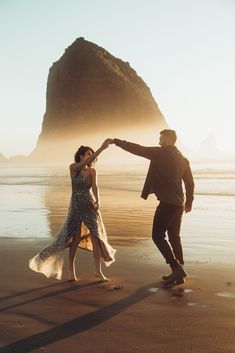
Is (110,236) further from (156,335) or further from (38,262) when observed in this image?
(156,335)

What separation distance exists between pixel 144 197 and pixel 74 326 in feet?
8.05

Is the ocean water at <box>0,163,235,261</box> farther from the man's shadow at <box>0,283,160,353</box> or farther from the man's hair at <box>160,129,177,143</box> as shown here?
the man's shadow at <box>0,283,160,353</box>

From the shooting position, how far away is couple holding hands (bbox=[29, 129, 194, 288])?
22.9 ft

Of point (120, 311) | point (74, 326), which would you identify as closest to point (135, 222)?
point (120, 311)

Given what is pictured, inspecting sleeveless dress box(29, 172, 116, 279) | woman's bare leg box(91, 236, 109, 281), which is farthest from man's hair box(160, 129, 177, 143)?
woman's bare leg box(91, 236, 109, 281)

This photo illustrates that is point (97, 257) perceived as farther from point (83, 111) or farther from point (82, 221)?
point (83, 111)

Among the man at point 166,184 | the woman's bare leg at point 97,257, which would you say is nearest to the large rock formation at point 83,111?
the woman's bare leg at point 97,257

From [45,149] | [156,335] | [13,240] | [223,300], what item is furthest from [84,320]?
[45,149]

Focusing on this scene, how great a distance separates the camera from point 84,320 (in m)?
5.27

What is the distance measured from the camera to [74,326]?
5070 millimetres

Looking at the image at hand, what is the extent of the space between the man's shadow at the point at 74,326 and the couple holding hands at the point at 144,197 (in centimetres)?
87

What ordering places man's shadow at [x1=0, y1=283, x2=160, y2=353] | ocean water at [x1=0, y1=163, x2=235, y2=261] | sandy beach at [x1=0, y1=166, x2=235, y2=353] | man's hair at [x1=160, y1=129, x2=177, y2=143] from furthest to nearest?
ocean water at [x1=0, y1=163, x2=235, y2=261] → man's hair at [x1=160, y1=129, x2=177, y2=143] → sandy beach at [x1=0, y1=166, x2=235, y2=353] → man's shadow at [x1=0, y1=283, x2=160, y2=353]

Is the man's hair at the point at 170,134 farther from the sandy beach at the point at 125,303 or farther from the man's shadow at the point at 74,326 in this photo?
the man's shadow at the point at 74,326

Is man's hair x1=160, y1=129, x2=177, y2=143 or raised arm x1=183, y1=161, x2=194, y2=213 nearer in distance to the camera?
man's hair x1=160, y1=129, x2=177, y2=143
